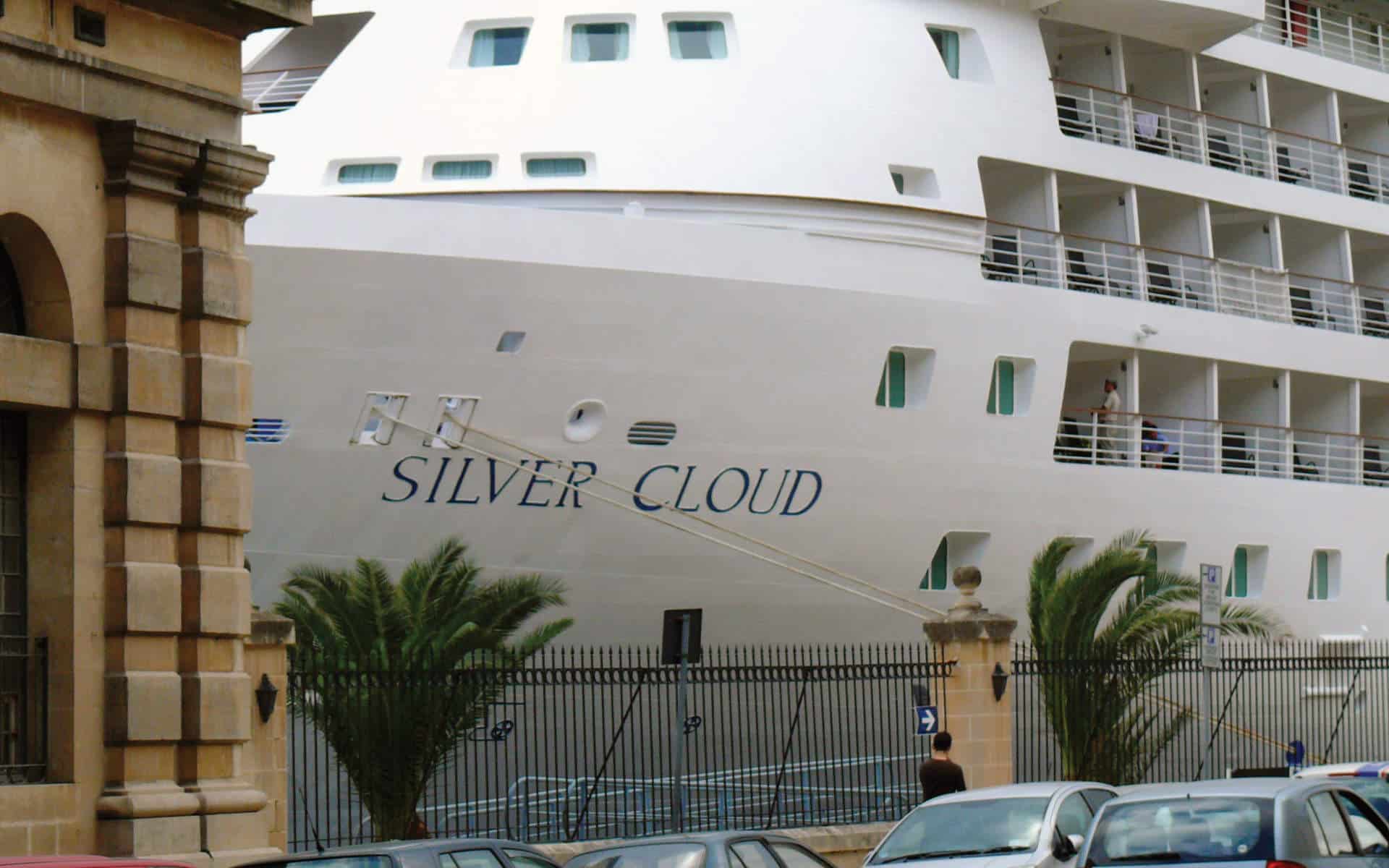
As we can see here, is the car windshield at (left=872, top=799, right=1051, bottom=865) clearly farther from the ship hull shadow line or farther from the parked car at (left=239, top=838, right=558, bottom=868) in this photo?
the ship hull shadow line

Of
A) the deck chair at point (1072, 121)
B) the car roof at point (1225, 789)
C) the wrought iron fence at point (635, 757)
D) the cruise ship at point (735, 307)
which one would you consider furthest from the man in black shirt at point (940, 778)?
the deck chair at point (1072, 121)

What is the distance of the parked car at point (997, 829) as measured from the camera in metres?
13.6

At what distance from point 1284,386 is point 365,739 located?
20119 millimetres

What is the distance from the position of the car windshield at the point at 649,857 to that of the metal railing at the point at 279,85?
16192 mm

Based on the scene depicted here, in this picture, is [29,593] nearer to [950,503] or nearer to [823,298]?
[823,298]

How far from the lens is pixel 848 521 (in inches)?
1040

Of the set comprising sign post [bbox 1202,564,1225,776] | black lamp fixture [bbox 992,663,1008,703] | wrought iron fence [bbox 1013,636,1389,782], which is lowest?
wrought iron fence [bbox 1013,636,1389,782]

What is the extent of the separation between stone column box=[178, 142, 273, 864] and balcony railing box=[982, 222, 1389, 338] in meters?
15.4

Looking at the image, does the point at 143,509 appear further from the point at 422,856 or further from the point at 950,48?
the point at 950,48

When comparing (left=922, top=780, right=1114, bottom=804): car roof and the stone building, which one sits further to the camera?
(left=922, top=780, right=1114, bottom=804): car roof

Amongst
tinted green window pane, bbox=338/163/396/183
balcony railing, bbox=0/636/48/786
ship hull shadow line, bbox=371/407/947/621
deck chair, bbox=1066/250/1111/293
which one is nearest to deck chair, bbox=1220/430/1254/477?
deck chair, bbox=1066/250/1111/293

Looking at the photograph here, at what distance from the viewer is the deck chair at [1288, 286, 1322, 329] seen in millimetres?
35094

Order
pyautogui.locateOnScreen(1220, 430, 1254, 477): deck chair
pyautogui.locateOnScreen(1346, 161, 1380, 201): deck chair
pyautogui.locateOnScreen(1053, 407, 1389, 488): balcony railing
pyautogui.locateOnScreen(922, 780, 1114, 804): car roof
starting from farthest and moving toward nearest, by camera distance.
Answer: pyautogui.locateOnScreen(1346, 161, 1380, 201): deck chair → pyautogui.locateOnScreen(1220, 430, 1254, 477): deck chair → pyautogui.locateOnScreen(1053, 407, 1389, 488): balcony railing → pyautogui.locateOnScreen(922, 780, 1114, 804): car roof

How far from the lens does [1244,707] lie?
3098 centimetres
